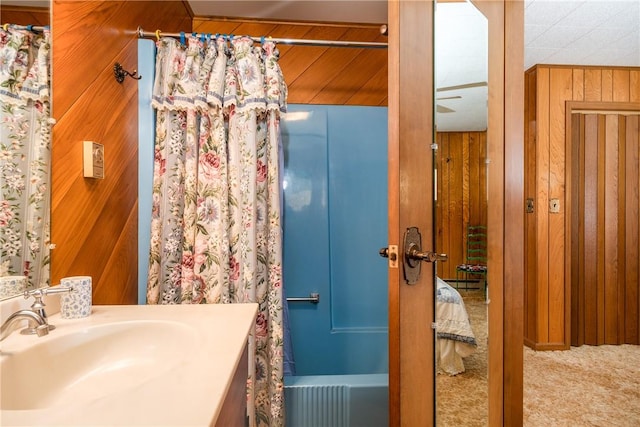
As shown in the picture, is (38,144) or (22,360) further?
(38,144)

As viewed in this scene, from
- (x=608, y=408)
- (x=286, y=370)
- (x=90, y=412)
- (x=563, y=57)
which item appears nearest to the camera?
(x=90, y=412)

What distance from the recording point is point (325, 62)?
1.92 metres

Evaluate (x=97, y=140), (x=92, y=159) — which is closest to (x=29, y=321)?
(x=92, y=159)

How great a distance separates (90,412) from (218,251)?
2.80ft

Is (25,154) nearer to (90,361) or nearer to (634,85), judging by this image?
(90,361)

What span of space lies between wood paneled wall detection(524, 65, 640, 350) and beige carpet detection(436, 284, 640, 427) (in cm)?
22

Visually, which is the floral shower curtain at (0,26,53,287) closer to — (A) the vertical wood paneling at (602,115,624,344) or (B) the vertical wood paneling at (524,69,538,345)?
(B) the vertical wood paneling at (524,69,538,345)

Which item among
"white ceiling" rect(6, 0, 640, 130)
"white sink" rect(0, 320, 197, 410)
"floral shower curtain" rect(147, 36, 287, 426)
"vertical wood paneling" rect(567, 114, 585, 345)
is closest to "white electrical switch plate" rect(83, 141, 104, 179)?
"floral shower curtain" rect(147, 36, 287, 426)

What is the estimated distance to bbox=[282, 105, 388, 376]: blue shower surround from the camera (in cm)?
187

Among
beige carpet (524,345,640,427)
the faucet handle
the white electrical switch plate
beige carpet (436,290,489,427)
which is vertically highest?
the white electrical switch plate

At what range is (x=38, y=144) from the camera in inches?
32.8

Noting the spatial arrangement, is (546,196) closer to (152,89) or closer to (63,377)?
(152,89)

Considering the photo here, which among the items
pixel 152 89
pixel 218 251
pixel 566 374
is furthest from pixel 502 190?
pixel 566 374

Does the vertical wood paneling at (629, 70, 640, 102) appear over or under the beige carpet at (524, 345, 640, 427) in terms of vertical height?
over
